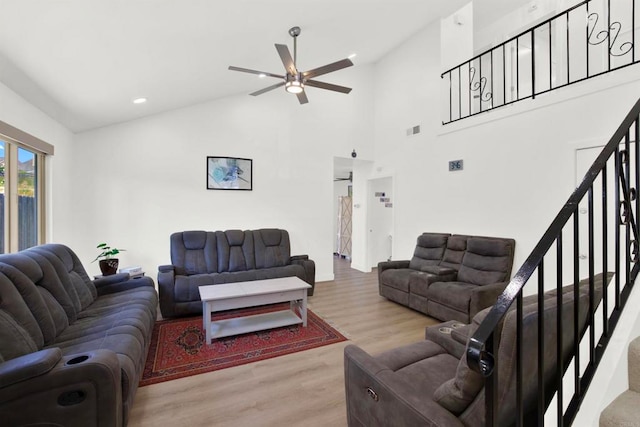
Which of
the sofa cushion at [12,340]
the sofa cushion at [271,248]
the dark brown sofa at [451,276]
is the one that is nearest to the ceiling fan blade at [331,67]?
the sofa cushion at [271,248]

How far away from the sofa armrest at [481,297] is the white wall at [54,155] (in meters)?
4.88

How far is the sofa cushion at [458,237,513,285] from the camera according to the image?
3.71 metres

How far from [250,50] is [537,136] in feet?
11.3

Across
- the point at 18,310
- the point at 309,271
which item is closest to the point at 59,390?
the point at 18,310

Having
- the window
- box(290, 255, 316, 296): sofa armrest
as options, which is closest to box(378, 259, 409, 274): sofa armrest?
box(290, 255, 316, 296): sofa armrest

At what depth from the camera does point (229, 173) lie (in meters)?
5.13

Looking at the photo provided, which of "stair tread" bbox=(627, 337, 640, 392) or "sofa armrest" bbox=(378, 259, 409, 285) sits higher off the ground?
"stair tread" bbox=(627, 337, 640, 392)

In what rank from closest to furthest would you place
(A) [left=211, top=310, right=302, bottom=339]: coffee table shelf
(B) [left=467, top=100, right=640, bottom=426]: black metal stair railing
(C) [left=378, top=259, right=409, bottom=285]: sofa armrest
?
1. (B) [left=467, top=100, right=640, bottom=426]: black metal stair railing
2. (A) [left=211, top=310, right=302, bottom=339]: coffee table shelf
3. (C) [left=378, top=259, right=409, bottom=285]: sofa armrest

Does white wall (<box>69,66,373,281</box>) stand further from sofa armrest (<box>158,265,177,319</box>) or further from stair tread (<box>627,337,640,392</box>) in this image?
stair tread (<box>627,337,640,392</box>)

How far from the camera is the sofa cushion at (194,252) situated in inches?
167

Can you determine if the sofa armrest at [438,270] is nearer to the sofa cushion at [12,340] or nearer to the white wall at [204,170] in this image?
the white wall at [204,170]

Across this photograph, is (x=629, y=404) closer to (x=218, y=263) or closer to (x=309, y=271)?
(x=309, y=271)

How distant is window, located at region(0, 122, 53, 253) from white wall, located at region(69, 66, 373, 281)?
0.68 m

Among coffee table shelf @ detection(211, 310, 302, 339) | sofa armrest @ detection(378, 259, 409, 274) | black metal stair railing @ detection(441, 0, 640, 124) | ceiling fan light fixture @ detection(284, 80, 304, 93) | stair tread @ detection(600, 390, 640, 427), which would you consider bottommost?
coffee table shelf @ detection(211, 310, 302, 339)
